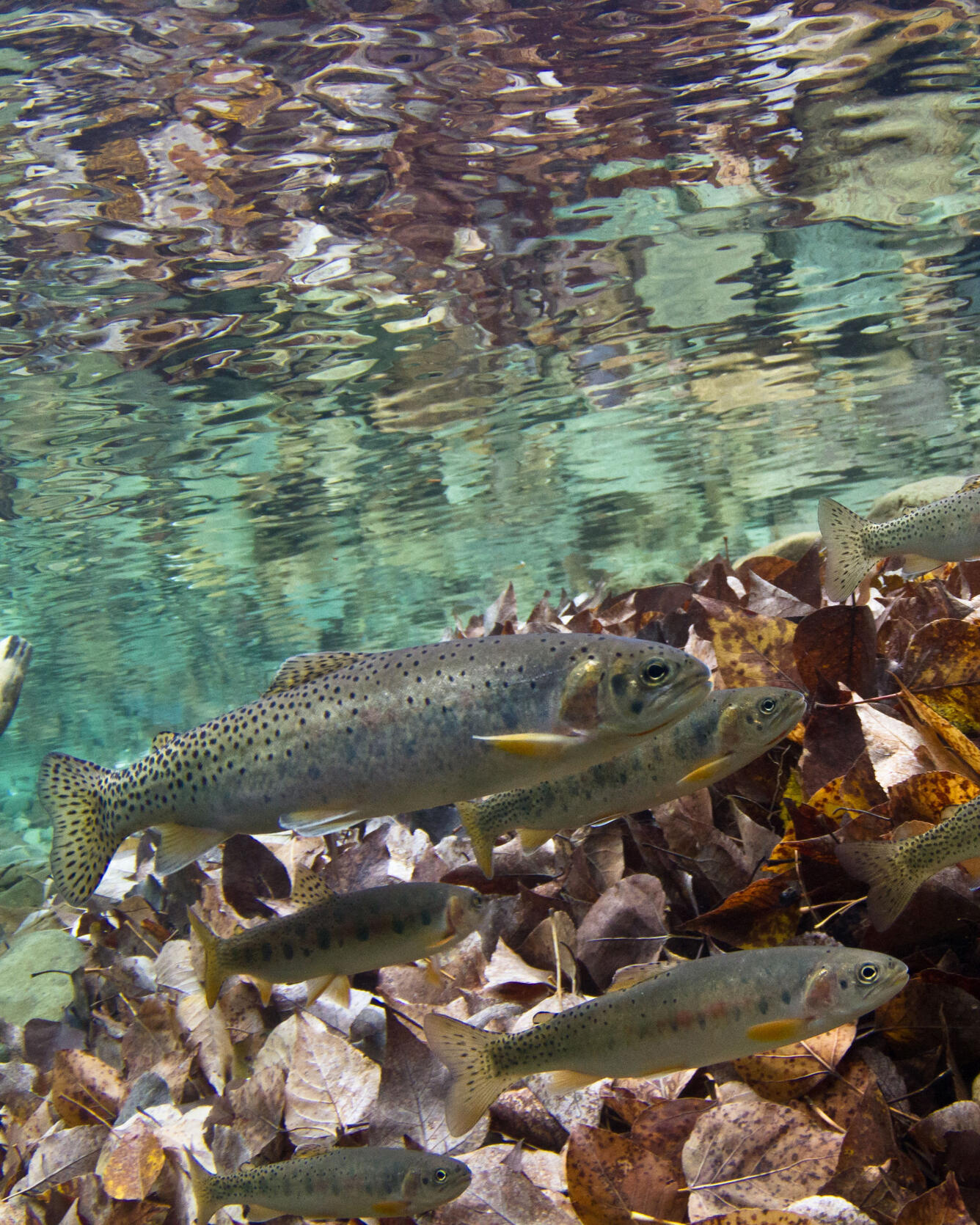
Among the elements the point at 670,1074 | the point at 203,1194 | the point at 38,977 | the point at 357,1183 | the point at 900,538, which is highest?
the point at 900,538

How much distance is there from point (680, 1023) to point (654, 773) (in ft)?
2.72

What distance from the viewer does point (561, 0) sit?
23.8ft

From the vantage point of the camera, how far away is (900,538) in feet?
15.2

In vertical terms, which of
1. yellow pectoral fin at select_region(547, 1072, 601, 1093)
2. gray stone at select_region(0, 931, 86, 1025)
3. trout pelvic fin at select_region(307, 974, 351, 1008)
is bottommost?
gray stone at select_region(0, 931, 86, 1025)

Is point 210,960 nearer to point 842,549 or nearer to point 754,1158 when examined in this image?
point 754,1158

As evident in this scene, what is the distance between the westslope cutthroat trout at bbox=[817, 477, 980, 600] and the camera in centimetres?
445

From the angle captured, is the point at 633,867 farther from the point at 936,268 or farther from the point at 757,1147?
the point at 936,268

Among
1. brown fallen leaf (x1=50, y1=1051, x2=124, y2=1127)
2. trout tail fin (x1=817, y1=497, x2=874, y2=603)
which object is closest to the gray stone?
brown fallen leaf (x1=50, y1=1051, x2=124, y2=1127)

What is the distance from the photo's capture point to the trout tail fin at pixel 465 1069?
90.8 inches

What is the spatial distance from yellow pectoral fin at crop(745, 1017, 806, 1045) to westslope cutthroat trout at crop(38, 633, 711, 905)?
0.79 meters

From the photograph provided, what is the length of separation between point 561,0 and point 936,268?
9.84 meters

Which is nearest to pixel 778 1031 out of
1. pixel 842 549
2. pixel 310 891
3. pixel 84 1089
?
pixel 310 891

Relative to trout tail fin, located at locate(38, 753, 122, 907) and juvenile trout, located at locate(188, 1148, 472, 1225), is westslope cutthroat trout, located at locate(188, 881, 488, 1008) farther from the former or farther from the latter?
juvenile trout, located at locate(188, 1148, 472, 1225)

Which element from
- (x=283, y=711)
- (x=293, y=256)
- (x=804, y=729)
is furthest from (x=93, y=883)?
(x=293, y=256)
